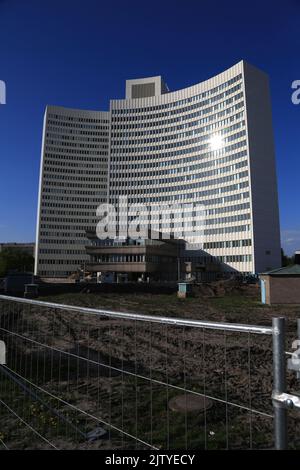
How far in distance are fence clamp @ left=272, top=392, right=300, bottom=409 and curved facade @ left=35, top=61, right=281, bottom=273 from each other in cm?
9557

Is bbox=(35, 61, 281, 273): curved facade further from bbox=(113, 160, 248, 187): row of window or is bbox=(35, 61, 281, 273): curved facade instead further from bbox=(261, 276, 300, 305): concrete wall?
bbox=(261, 276, 300, 305): concrete wall

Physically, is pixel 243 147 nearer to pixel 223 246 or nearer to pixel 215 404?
pixel 223 246

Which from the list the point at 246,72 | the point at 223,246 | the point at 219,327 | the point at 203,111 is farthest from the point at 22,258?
the point at 219,327

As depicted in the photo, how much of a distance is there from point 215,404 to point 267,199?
100093mm

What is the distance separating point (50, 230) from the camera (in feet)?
430

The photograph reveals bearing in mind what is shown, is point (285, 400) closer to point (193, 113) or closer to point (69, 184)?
point (193, 113)

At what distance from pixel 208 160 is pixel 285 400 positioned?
11534cm

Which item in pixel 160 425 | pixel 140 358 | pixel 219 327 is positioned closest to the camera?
pixel 219 327

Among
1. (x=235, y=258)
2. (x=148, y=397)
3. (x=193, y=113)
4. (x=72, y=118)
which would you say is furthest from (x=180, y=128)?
(x=148, y=397)

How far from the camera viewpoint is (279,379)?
225 centimetres

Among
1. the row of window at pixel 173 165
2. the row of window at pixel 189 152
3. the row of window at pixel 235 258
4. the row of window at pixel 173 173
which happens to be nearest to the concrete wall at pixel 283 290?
the row of window at pixel 235 258

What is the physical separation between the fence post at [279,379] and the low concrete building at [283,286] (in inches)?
1375

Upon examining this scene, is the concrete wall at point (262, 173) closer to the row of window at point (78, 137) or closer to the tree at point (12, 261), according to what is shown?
the row of window at point (78, 137)

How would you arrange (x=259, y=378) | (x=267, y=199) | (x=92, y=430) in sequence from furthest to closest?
(x=267, y=199), (x=259, y=378), (x=92, y=430)
